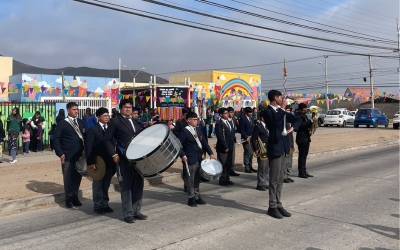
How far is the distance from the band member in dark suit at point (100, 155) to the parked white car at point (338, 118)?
30629 millimetres

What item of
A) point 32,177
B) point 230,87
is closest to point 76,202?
point 32,177

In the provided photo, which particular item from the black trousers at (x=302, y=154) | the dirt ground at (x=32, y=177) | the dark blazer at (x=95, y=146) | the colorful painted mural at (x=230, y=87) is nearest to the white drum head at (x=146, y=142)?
the dark blazer at (x=95, y=146)

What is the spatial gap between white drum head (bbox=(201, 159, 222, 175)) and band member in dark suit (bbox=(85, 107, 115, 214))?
165 cm

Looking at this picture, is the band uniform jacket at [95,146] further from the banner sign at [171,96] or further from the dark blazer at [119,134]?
the banner sign at [171,96]

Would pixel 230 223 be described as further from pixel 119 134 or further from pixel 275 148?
pixel 119 134

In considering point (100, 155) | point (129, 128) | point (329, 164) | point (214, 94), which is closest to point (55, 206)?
point (100, 155)

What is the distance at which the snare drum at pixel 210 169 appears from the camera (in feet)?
24.9

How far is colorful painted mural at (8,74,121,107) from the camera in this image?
22078mm

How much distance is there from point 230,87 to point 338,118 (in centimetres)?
948

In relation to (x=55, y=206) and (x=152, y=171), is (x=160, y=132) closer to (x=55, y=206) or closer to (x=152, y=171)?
(x=152, y=171)

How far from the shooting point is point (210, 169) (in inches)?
305

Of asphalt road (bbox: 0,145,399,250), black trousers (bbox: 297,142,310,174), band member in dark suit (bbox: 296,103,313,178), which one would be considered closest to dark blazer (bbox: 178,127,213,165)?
asphalt road (bbox: 0,145,399,250)

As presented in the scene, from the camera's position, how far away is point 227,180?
9938 millimetres

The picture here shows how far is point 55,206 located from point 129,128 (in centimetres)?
265
